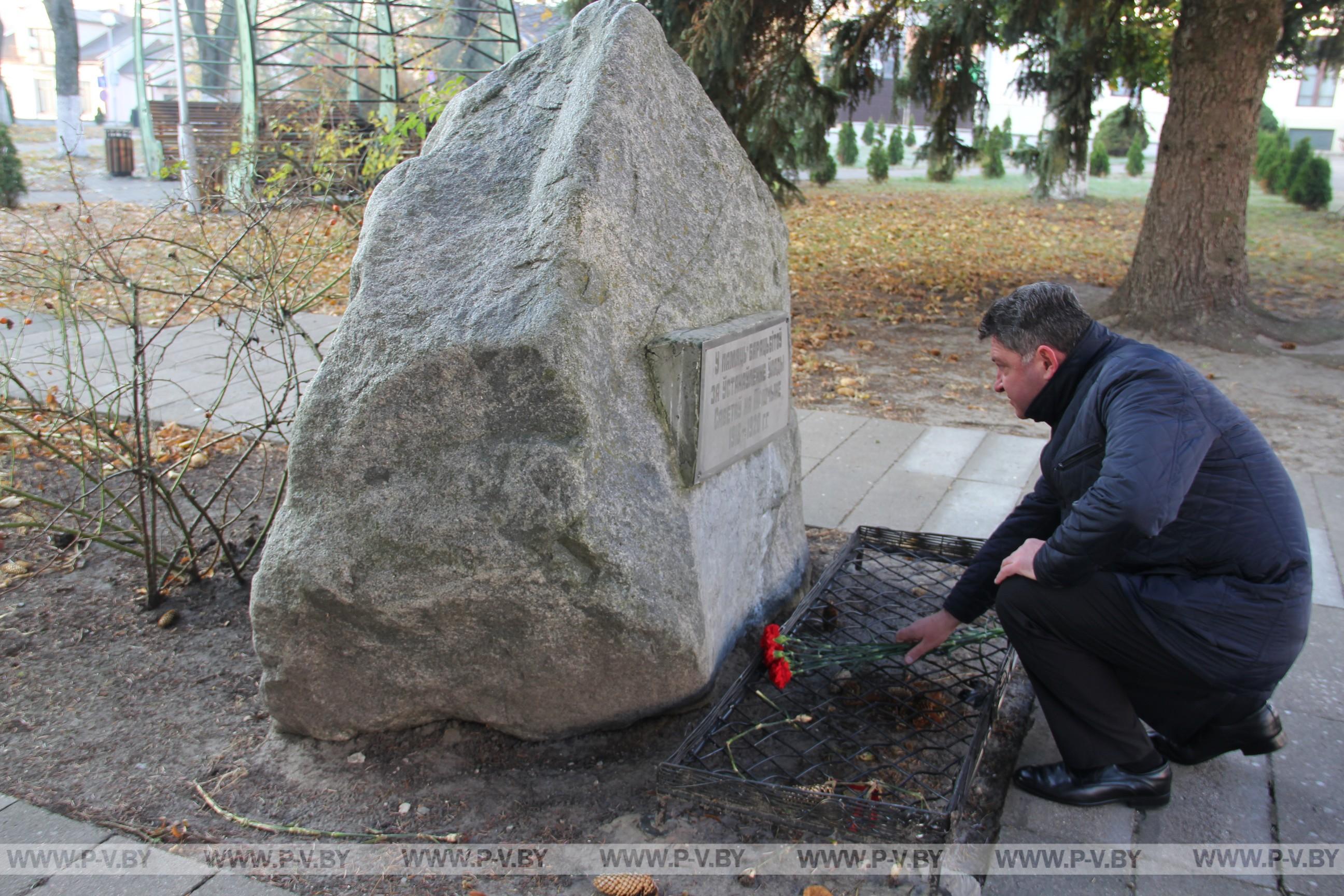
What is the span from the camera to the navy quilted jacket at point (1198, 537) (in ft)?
7.32

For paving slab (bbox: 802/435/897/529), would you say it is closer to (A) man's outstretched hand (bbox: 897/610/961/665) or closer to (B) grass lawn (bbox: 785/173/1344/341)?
(A) man's outstretched hand (bbox: 897/610/961/665)

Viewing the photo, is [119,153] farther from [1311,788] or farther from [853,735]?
[1311,788]

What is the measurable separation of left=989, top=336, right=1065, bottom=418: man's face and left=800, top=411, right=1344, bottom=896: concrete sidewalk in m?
0.99

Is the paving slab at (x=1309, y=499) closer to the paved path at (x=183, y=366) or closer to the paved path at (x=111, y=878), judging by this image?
the paved path at (x=111, y=878)

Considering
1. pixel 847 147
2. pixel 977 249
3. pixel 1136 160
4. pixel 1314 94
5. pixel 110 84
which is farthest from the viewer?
pixel 110 84

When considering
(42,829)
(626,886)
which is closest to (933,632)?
(626,886)

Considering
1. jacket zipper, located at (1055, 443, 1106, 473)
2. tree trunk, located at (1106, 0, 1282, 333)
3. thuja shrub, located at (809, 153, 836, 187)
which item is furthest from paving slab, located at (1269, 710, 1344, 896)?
thuja shrub, located at (809, 153, 836, 187)

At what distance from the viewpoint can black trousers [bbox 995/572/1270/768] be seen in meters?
2.34

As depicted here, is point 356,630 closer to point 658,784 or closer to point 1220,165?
point 658,784

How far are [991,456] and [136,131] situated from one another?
34867 mm

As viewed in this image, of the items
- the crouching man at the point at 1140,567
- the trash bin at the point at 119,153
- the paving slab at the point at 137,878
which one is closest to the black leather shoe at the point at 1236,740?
the crouching man at the point at 1140,567

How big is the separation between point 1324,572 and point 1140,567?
2.04 m

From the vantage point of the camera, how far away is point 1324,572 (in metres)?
3.84

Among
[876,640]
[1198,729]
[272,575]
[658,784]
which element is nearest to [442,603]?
[272,575]
